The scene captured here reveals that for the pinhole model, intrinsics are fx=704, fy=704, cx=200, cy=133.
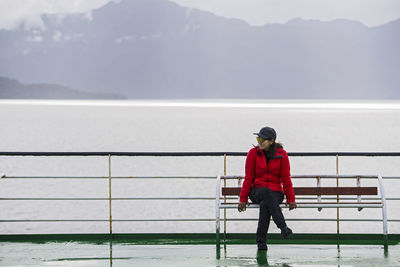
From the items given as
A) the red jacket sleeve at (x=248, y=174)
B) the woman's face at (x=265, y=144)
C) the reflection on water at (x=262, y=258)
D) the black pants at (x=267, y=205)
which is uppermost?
the woman's face at (x=265, y=144)

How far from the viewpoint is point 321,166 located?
61.3 meters

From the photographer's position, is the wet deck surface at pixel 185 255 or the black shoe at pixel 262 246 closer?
the wet deck surface at pixel 185 255

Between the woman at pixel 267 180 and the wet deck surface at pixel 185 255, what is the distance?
0.35 m

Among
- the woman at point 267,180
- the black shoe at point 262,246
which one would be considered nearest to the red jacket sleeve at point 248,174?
the woman at point 267,180

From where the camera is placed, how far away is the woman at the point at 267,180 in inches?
263

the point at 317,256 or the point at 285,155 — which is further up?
the point at 285,155

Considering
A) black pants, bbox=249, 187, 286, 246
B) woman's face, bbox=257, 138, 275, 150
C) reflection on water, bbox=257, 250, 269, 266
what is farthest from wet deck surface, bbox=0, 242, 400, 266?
woman's face, bbox=257, 138, 275, 150

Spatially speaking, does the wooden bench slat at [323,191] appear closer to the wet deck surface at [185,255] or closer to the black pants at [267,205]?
the black pants at [267,205]

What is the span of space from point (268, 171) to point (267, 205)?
0.33m

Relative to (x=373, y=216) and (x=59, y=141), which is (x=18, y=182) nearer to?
(x=373, y=216)

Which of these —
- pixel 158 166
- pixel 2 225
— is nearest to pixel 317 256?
pixel 2 225

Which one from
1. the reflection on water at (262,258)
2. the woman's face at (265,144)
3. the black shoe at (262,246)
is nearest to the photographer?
the reflection on water at (262,258)

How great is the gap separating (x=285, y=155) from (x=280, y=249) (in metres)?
1.00

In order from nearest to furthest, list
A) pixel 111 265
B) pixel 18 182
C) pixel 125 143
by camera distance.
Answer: pixel 111 265
pixel 18 182
pixel 125 143
